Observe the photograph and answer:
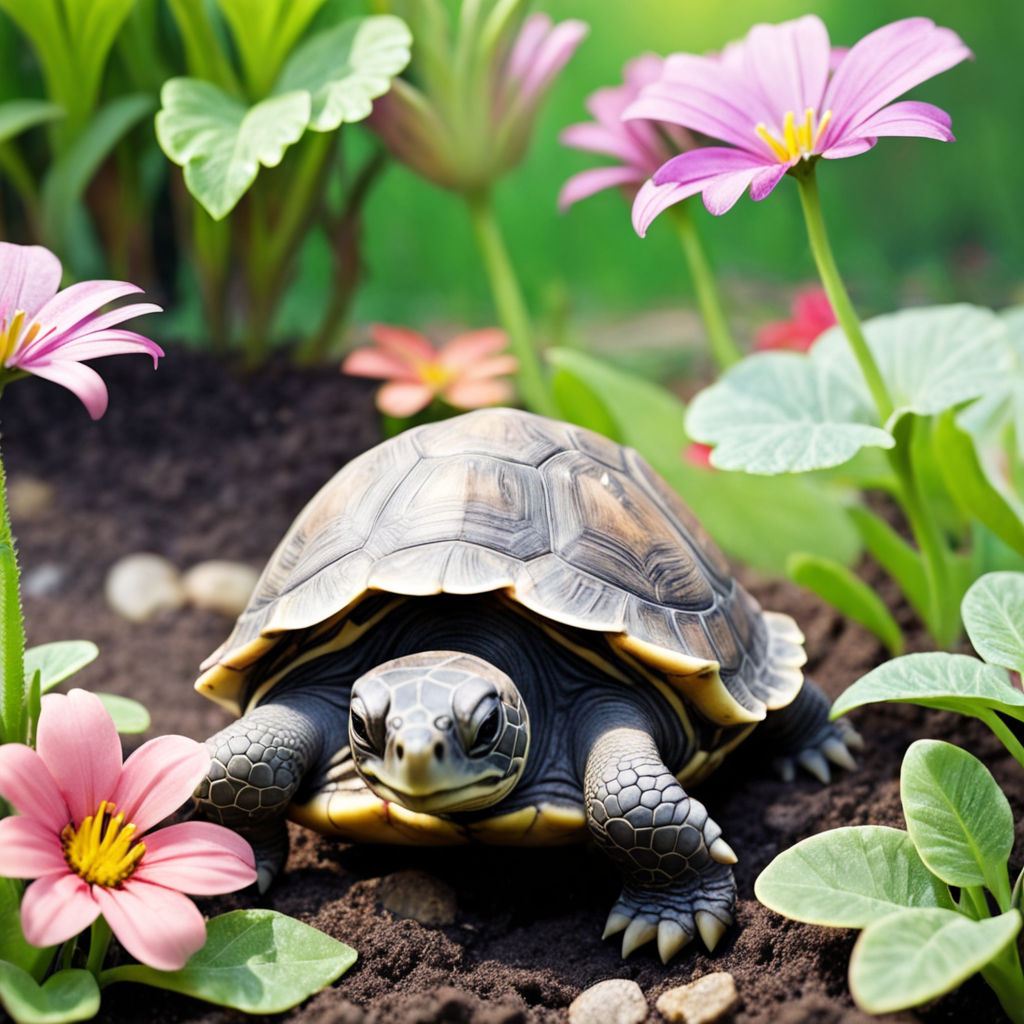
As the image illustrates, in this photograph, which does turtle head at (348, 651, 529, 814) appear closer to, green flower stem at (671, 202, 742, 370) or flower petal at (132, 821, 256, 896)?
flower petal at (132, 821, 256, 896)

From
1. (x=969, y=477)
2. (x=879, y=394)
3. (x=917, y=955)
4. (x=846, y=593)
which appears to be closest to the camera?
(x=917, y=955)

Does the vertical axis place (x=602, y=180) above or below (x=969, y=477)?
above

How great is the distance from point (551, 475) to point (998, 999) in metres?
0.79

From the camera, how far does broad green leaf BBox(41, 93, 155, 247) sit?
2.27m

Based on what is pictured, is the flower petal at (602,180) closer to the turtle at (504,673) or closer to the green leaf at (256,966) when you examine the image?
the turtle at (504,673)

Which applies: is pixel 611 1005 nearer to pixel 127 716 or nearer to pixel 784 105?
pixel 127 716

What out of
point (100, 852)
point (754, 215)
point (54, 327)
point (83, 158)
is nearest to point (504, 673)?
point (100, 852)

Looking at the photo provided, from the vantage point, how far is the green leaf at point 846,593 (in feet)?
5.74

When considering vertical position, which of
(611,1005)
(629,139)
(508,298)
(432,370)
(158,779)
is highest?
(629,139)

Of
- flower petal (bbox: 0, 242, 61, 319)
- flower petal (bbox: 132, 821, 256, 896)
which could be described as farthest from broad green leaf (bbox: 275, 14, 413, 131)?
flower petal (bbox: 132, 821, 256, 896)

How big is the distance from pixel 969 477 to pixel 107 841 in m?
1.29

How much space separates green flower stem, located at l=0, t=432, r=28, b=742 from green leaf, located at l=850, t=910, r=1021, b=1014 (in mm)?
881

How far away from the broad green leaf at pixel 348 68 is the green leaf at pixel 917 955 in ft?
4.54

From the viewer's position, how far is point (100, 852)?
3.48 feet
